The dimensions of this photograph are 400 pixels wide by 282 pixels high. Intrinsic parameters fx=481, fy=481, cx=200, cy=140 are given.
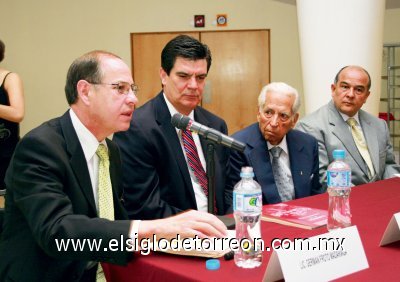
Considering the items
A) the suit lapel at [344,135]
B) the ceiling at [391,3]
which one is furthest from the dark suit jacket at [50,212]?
the ceiling at [391,3]

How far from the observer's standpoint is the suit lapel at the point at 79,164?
1579mm

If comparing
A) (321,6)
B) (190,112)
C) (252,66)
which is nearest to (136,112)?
(190,112)

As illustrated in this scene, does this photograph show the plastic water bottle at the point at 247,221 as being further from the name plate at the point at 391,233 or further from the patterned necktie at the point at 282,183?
the patterned necktie at the point at 282,183

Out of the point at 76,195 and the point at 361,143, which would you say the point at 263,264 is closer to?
the point at 76,195

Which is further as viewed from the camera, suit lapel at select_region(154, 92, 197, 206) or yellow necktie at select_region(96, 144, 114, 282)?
suit lapel at select_region(154, 92, 197, 206)

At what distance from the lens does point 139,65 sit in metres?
7.11

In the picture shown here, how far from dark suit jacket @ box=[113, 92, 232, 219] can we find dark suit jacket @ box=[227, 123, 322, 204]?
25 cm

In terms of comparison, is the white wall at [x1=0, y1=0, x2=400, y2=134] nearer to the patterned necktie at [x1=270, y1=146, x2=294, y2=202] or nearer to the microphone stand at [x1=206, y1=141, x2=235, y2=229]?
the patterned necktie at [x1=270, y1=146, x2=294, y2=202]

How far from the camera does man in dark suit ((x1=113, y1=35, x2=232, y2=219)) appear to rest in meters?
2.16

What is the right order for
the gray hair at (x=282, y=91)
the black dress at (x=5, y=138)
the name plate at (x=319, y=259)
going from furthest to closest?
the black dress at (x=5, y=138)
the gray hair at (x=282, y=91)
the name plate at (x=319, y=259)

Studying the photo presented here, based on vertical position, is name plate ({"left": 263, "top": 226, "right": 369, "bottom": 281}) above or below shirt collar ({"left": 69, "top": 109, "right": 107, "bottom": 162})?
below

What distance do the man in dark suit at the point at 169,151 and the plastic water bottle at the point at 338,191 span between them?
2.14 ft

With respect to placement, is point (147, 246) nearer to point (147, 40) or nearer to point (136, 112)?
point (136, 112)

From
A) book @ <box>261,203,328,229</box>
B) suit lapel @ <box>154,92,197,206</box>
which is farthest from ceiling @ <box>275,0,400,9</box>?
book @ <box>261,203,328,229</box>
